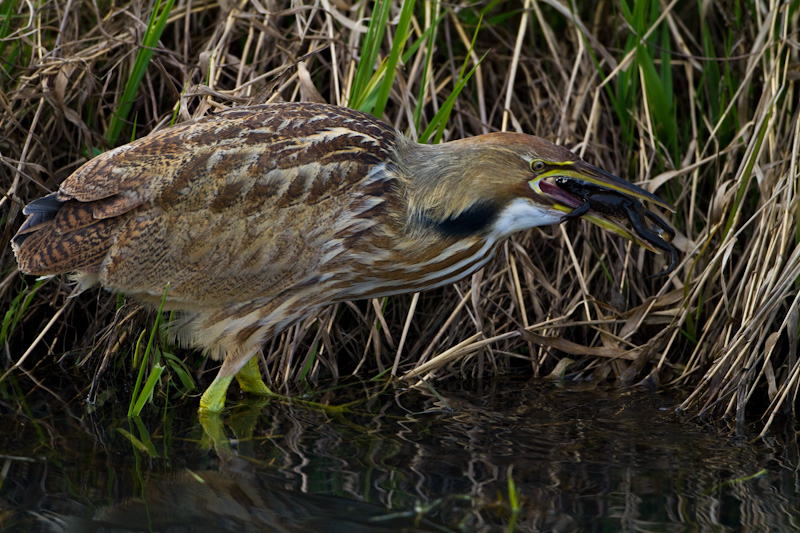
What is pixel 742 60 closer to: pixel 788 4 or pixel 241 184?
pixel 788 4

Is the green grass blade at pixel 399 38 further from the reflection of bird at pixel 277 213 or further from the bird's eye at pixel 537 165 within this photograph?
the bird's eye at pixel 537 165

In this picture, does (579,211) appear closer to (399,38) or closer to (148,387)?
(399,38)

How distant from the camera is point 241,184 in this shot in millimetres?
2533

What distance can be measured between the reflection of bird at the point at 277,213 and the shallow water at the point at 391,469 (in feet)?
1.17

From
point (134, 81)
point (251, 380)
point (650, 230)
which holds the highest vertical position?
point (134, 81)

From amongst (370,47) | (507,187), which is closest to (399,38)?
Result: (370,47)

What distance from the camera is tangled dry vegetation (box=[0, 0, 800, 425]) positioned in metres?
2.97

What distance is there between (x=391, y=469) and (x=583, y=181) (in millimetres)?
980

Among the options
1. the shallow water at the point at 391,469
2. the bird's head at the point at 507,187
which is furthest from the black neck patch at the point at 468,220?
the shallow water at the point at 391,469

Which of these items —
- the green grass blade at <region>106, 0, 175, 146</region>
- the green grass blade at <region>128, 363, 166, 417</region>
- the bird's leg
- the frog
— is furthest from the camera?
the green grass blade at <region>106, 0, 175, 146</region>

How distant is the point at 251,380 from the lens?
2904 mm

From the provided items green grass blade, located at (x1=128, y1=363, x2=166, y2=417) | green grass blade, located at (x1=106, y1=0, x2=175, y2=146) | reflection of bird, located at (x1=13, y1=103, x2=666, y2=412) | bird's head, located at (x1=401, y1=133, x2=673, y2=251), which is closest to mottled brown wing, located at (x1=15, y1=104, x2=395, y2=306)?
reflection of bird, located at (x1=13, y1=103, x2=666, y2=412)

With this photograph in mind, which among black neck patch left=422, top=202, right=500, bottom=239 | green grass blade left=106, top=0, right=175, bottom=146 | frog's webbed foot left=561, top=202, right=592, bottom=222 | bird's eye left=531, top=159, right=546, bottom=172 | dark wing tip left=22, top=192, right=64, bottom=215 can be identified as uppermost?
green grass blade left=106, top=0, right=175, bottom=146

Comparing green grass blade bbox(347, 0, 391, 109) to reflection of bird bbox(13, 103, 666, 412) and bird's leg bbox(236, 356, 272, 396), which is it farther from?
bird's leg bbox(236, 356, 272, 396)
